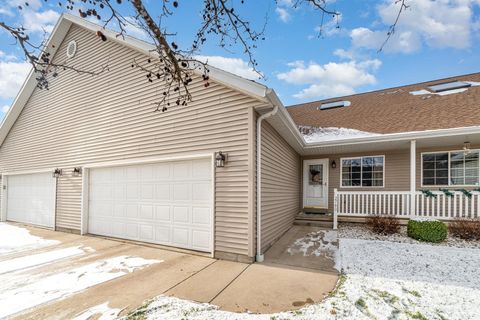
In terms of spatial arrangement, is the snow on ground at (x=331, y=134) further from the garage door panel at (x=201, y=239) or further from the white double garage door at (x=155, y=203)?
the garage door panel at (x=201, y=239)

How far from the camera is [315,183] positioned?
949 cm

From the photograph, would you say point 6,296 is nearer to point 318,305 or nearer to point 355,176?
point 318,305

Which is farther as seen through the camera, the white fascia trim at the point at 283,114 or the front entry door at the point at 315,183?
the front entry door at the point at 315,183

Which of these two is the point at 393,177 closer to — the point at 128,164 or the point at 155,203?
the point at 155,203

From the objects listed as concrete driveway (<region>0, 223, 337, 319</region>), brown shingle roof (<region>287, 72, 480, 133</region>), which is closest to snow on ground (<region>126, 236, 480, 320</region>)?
concrete driveway (<region>0, 223, 337, 319</region>)

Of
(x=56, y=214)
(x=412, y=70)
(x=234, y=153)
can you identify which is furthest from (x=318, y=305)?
(x=56, y=214)

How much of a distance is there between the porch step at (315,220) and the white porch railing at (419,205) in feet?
1.38

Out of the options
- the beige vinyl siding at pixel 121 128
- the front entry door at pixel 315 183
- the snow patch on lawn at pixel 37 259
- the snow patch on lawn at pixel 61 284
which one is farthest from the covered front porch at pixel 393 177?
the snow patch on lawn at pixel 37 259

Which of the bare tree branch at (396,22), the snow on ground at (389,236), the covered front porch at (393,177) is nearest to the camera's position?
the bare tree branch at (396,22)

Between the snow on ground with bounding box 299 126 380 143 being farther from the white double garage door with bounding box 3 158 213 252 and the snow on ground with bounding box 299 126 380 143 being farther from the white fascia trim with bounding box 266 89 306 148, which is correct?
the white double garage door with bounding box 3 158 213 252

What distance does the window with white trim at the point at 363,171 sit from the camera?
337 inches

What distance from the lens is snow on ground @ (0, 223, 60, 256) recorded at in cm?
594

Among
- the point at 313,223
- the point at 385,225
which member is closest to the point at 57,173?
the point at 313,223

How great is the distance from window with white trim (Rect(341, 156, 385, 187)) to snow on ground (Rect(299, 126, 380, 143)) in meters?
1.20
